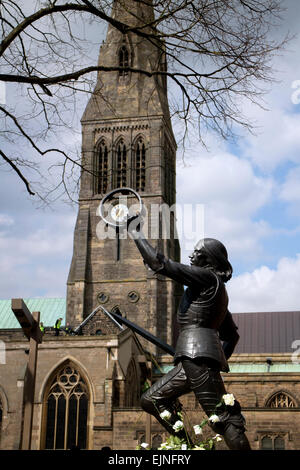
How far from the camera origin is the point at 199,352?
6.16 m

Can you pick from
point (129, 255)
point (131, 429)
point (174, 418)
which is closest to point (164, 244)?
point (129, 255)

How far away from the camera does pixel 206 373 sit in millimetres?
6172

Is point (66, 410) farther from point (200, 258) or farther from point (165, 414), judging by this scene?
point (165, 414)

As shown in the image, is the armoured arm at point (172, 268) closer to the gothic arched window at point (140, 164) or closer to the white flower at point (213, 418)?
the white flower at point (213, 418)

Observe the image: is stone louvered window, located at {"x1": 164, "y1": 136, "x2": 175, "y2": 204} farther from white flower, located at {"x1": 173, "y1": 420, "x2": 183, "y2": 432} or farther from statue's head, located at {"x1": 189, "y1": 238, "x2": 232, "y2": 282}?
white flower, located at {"x1": 173, "y1": 420, "x2": 183, "y2": 432}

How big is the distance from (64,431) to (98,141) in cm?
2432

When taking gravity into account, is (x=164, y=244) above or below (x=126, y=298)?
above

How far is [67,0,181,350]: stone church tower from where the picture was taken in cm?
4059

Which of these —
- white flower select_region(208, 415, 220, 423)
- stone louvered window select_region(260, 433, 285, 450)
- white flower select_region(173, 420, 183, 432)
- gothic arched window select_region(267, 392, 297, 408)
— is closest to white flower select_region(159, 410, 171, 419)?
white flower select_region(173, 420, 183, 432)

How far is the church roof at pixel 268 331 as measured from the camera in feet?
138

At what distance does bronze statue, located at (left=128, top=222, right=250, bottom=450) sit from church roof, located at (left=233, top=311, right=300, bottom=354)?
3605 cm

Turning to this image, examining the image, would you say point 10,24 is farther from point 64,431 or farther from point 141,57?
A: point 141,57

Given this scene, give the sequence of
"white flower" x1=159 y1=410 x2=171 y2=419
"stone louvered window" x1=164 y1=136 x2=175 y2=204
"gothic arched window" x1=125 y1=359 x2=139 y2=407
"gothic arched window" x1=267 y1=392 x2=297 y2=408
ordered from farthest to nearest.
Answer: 1. "stone louvered window" x1=164 y1=136 x2=175 y2=204
2. "gothic arched window" x1=267 y1=392 x2=297 y2=408
3. "gothic arched window" x1=125 y1=359 x2=139 y2=407
4. "white flower" x1=159 y1=410 x2=171 y2=419

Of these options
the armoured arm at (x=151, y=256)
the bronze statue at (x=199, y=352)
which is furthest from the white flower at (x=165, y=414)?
the armoured arm at (x=151, y=256)
